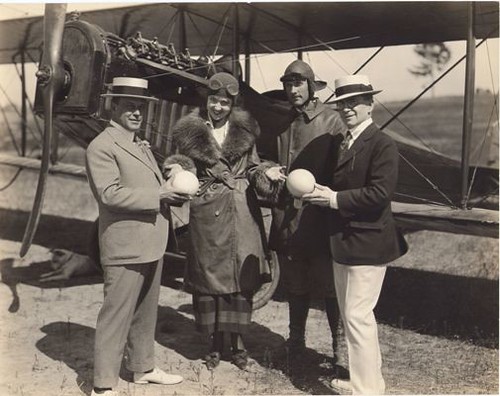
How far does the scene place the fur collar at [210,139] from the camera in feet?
12.6

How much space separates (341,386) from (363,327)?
0.71 m

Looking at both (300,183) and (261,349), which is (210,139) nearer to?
(300,183)

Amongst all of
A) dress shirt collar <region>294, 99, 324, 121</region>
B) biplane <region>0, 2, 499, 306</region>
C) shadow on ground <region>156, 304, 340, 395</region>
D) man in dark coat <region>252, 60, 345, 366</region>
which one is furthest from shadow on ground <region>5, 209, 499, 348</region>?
dress shirt collar <region>294, 99, 324, 121</region>

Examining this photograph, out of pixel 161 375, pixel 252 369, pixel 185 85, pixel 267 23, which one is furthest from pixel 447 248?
pixel 161 375

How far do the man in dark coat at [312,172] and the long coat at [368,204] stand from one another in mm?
577

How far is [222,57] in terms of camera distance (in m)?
6.49

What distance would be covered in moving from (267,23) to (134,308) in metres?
5.00

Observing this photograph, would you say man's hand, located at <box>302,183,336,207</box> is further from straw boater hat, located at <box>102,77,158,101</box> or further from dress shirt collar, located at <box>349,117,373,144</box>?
straw boater hat, located at <box>102,77,158,101</box>

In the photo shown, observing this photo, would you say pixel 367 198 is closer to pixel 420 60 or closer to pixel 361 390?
pixel 361 390

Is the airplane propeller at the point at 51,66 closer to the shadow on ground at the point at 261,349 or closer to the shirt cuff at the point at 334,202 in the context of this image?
the shadow on ground at the point at 261,349

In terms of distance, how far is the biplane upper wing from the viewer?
607 centimetres

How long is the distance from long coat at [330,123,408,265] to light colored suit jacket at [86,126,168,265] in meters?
1.06

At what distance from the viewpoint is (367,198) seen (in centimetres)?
303

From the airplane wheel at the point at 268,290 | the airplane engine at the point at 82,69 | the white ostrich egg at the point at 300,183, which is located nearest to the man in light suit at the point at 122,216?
the white ostrich egg at the point at 300,183
